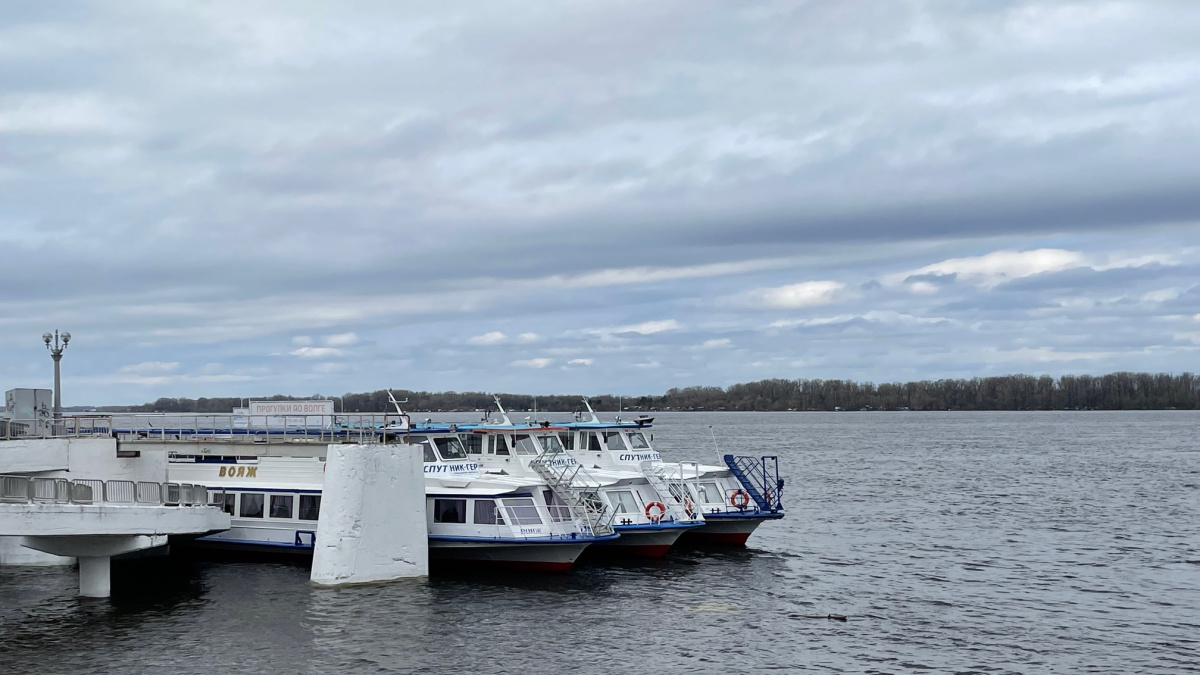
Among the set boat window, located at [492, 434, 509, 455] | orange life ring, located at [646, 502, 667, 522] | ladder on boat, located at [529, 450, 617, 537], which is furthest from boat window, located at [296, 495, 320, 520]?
orange life ring, located at [646, 502, 667, 522]

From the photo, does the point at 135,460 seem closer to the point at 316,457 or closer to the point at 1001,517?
the point at 316,457

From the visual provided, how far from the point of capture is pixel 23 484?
30.3m

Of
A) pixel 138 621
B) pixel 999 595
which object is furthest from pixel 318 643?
pixel 999 595

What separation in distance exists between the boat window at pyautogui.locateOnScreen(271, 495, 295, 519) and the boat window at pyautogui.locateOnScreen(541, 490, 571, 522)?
8364 mm

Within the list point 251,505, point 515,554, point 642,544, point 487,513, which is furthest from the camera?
point 642,544

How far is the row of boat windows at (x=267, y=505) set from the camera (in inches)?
1540

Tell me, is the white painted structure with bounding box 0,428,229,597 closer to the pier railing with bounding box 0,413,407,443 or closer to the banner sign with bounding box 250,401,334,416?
the pier railing with bounding box 0,413,407,443

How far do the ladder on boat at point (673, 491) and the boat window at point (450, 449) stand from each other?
6628 mm

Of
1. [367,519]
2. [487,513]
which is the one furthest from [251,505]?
[487,513]

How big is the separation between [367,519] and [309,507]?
17.5 ft

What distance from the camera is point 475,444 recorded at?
45188mm

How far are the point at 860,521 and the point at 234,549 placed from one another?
97.9ft

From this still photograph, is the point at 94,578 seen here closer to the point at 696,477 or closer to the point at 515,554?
the point at 515,554

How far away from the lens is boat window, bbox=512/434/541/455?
4497 centimetres
